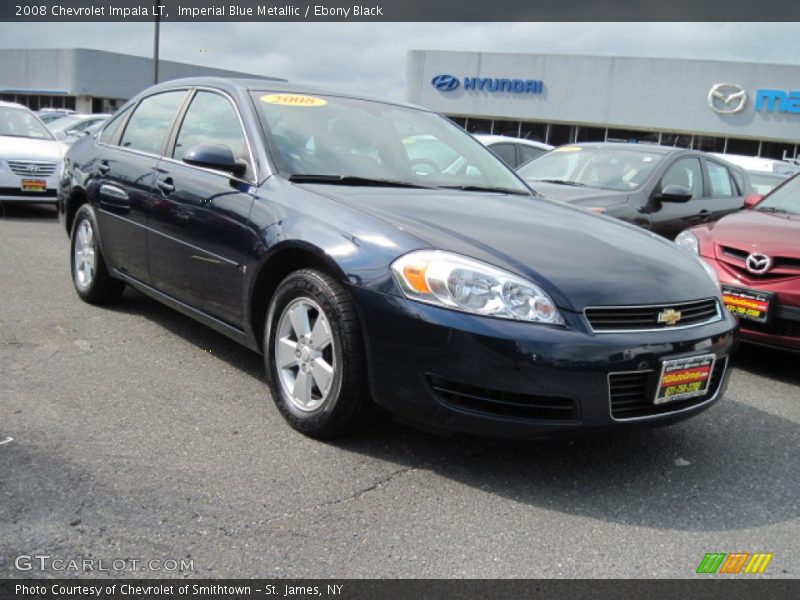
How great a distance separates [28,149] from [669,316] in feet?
31.8

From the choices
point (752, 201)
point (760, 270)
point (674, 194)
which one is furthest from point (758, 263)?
point (674, 194)

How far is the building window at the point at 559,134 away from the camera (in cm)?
3697

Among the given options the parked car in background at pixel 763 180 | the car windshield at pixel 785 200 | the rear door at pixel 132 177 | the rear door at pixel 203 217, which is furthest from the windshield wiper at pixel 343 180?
the parked car in background at pixel 763 180

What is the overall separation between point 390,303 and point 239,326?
3.74 feet

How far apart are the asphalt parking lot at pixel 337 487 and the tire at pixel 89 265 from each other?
106 cm

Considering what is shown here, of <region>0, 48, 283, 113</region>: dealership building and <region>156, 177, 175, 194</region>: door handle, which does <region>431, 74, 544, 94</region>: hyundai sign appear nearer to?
<region>0, 48, 283, 113</region>: dealership building

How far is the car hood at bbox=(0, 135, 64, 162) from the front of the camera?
10.2 metres

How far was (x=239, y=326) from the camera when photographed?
3848 millimetres

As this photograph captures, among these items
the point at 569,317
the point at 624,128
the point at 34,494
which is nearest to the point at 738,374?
the point at 569,317

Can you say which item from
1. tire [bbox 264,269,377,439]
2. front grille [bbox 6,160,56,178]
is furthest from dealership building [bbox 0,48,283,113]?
tire [bbox 264,269,377,439]

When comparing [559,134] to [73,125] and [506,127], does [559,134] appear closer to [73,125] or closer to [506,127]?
[506,127]

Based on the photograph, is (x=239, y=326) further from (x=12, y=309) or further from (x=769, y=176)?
(x=769, y=176)

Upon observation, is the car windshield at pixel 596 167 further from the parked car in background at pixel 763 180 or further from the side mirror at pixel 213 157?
the parked car in background at pixel 763 180

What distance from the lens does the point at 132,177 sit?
4.76 metres
